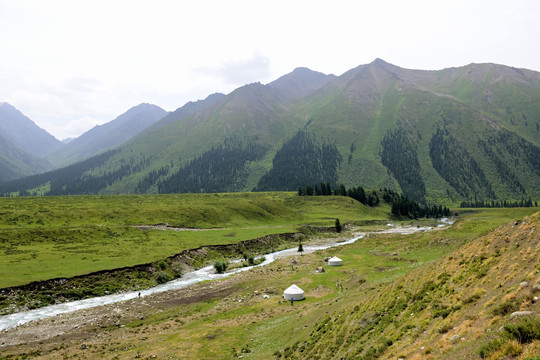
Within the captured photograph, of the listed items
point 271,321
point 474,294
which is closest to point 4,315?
point 271,321

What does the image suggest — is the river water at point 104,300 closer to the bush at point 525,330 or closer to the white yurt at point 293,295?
the white yurt at point 293,295

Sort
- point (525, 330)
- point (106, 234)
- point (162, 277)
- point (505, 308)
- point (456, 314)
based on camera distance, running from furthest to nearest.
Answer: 1. point (106, 234)
2. point (162, 277)
3. point (456, 314)
4. point (505, 308)
5. point (525, 330)

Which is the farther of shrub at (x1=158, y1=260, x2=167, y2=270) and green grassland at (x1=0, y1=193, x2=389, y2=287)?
shrub at (x1=158, y1=260, x2=167, y2=270)

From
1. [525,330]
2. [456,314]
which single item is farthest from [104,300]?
[525,330]

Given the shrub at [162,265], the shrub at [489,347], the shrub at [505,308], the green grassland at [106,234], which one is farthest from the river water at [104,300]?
the shrub at [505,308]

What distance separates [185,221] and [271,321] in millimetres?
95975

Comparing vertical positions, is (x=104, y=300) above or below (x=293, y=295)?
above

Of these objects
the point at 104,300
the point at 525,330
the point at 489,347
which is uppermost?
the point at 525,330

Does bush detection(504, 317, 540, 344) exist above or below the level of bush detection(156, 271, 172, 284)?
above

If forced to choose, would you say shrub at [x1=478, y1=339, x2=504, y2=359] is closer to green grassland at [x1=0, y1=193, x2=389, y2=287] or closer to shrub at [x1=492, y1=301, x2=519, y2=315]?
shrub at [x1=492, y1=301, x2=519, y2=315]

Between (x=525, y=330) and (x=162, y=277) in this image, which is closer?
(x=525, y=330)

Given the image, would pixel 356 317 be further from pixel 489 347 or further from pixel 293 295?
pixel 293 295

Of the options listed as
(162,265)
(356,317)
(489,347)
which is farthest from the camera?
(162,265)

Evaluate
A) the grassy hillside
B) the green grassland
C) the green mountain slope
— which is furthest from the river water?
the green mountain slope
